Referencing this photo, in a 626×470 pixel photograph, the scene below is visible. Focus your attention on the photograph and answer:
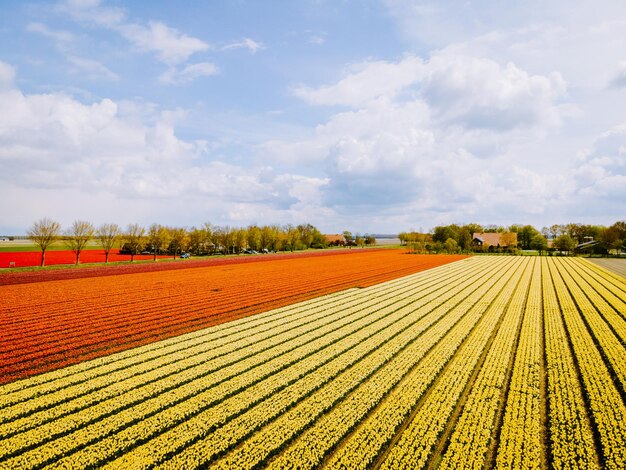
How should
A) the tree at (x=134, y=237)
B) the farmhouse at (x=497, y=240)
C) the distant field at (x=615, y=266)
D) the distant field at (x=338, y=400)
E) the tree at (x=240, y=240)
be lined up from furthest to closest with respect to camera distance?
the farmhouse at (x=497, y=240) → the tree at (x=240, y=240) → the tree at (x=134, y=237) → the distant field at (x=615, y=266) → the distant field at (x=338, y=400)

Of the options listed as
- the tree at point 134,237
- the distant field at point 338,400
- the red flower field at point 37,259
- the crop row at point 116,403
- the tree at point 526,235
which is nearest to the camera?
the distant field at point 338,400

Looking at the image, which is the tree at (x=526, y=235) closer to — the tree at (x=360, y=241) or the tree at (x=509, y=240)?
the tree at (x=509, y=240)

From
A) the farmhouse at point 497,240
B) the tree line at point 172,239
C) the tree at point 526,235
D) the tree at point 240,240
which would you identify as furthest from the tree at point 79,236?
the tree at point 526,235

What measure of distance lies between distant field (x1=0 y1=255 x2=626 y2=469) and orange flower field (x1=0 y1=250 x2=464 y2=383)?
100 centimetres

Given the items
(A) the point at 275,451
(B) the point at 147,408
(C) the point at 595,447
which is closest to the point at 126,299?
(B) the point at 147,408

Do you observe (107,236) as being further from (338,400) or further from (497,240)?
(497,240)

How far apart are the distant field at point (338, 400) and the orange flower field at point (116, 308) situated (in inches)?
39.3

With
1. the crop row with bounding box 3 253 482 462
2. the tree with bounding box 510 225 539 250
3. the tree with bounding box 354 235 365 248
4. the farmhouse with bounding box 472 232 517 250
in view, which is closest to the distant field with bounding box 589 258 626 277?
the farmhouse with bounding box 472 232 517 250

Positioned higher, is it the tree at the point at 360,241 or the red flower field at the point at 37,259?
the tree at the point at 360,241

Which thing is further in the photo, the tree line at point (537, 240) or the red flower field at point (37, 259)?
the tree line at point (537, 240)

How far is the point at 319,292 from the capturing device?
35781 mm

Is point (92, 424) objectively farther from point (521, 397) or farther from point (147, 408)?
point (521, 397)

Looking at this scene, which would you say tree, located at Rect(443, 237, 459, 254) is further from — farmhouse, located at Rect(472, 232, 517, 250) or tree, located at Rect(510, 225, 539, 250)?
tree, located at Rect(510, 225, 539, 250)

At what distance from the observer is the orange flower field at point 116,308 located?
17.9m
